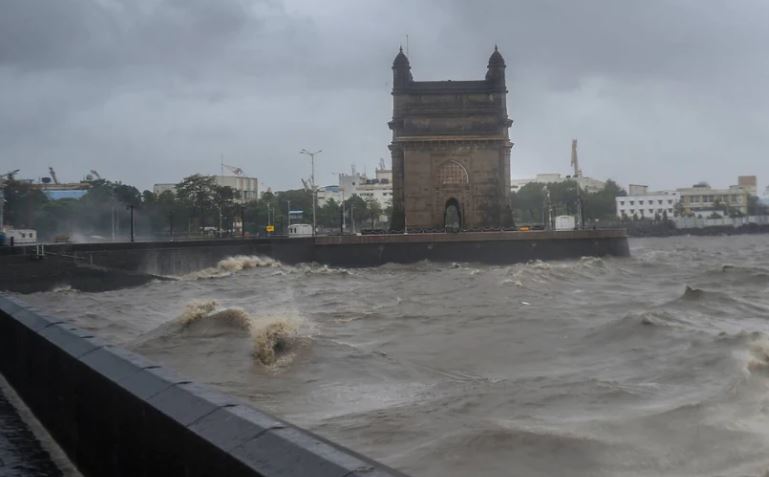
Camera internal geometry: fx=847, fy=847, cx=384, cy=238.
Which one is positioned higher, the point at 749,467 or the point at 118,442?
the point at 118,442

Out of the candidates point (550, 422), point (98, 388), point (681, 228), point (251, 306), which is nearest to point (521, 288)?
point (251, 306)

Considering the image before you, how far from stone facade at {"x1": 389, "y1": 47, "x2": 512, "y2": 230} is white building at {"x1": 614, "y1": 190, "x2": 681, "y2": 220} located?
10175cm

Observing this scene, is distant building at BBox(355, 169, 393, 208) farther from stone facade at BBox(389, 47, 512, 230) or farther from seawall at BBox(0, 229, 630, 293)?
seawall at BBox(0, 229, 630, 293)

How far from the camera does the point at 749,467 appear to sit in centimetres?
671

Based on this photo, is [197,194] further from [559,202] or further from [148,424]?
[148,424]

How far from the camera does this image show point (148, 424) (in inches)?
143

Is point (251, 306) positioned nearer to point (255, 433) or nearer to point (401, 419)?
point (401, 419)

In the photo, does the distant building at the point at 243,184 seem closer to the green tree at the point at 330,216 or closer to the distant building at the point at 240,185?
the distant building at the point at 240,185

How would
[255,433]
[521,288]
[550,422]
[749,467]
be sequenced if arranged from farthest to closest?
[521,288] → [550,422] → [749,467] → [255,433]

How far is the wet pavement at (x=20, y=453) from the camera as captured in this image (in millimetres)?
4668

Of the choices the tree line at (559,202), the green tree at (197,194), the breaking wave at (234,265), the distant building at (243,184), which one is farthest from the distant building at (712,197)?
the breaking wave at (234,265)

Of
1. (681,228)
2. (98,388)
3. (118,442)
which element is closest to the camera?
(118,442)

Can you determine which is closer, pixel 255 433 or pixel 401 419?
pixel 255 433

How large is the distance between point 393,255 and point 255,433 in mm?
40888
